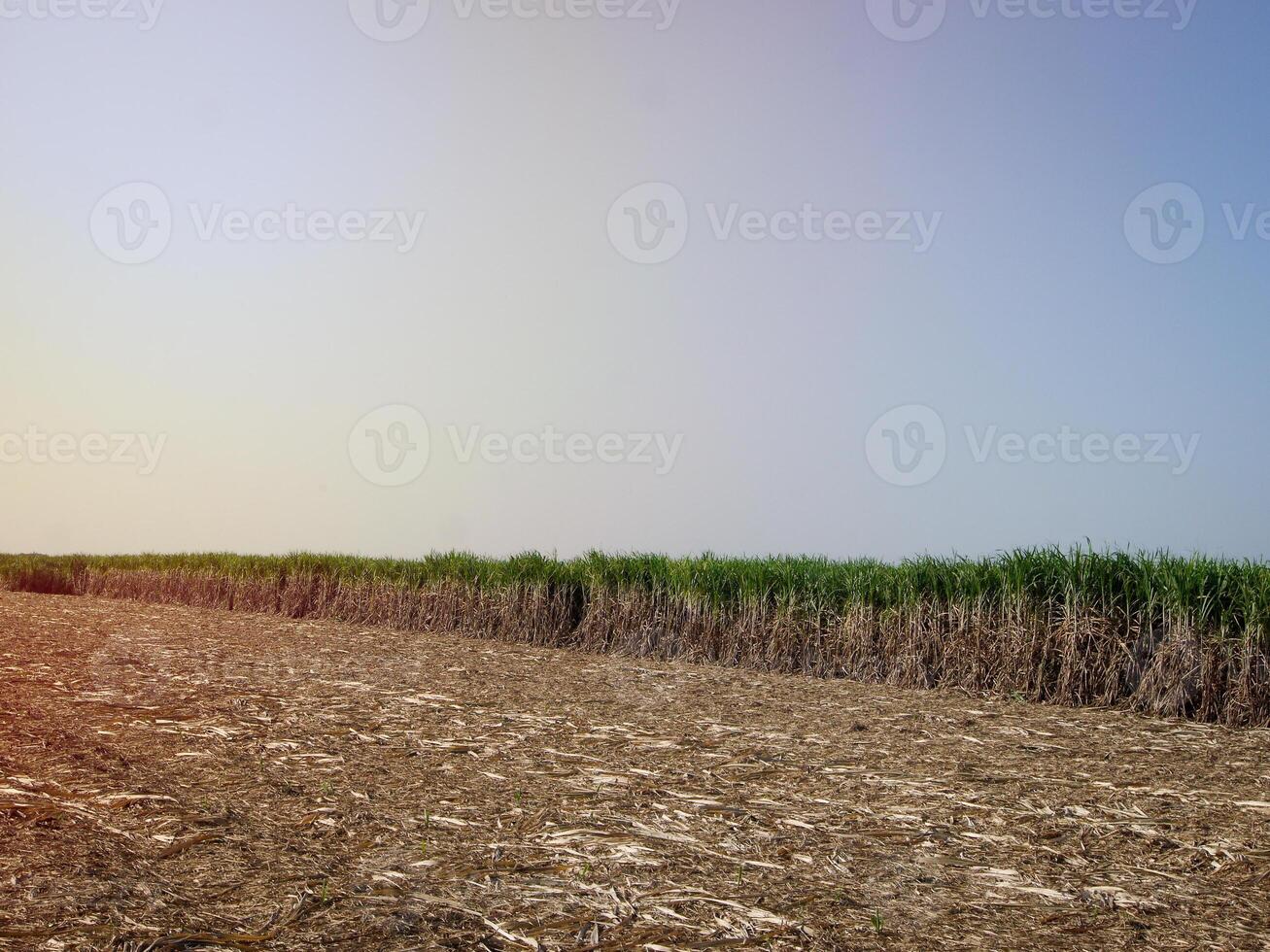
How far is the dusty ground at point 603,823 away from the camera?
4.00 meters

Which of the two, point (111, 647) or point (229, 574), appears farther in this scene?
point (229, 574)

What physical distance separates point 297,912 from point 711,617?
11.2m

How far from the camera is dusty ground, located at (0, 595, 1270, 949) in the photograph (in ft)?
13.1

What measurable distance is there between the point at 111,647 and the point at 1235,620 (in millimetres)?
15546

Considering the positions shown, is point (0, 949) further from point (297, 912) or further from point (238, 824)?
point (238, 824)

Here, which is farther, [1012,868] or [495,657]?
[495,657]

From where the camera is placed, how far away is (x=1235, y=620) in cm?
1033

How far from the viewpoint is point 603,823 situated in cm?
527

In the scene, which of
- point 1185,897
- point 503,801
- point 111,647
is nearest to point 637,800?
point 503,801

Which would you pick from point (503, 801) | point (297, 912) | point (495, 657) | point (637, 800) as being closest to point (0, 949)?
point (297, 912)

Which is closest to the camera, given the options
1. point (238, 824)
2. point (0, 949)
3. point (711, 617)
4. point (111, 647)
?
point (0, 949)

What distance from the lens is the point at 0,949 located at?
3.57 metres

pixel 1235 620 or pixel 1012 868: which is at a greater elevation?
pixel 1235 620

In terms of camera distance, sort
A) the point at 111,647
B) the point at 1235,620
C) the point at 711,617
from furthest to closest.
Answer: the point at 711,617, the point at 111,647, the point at 1235,620
